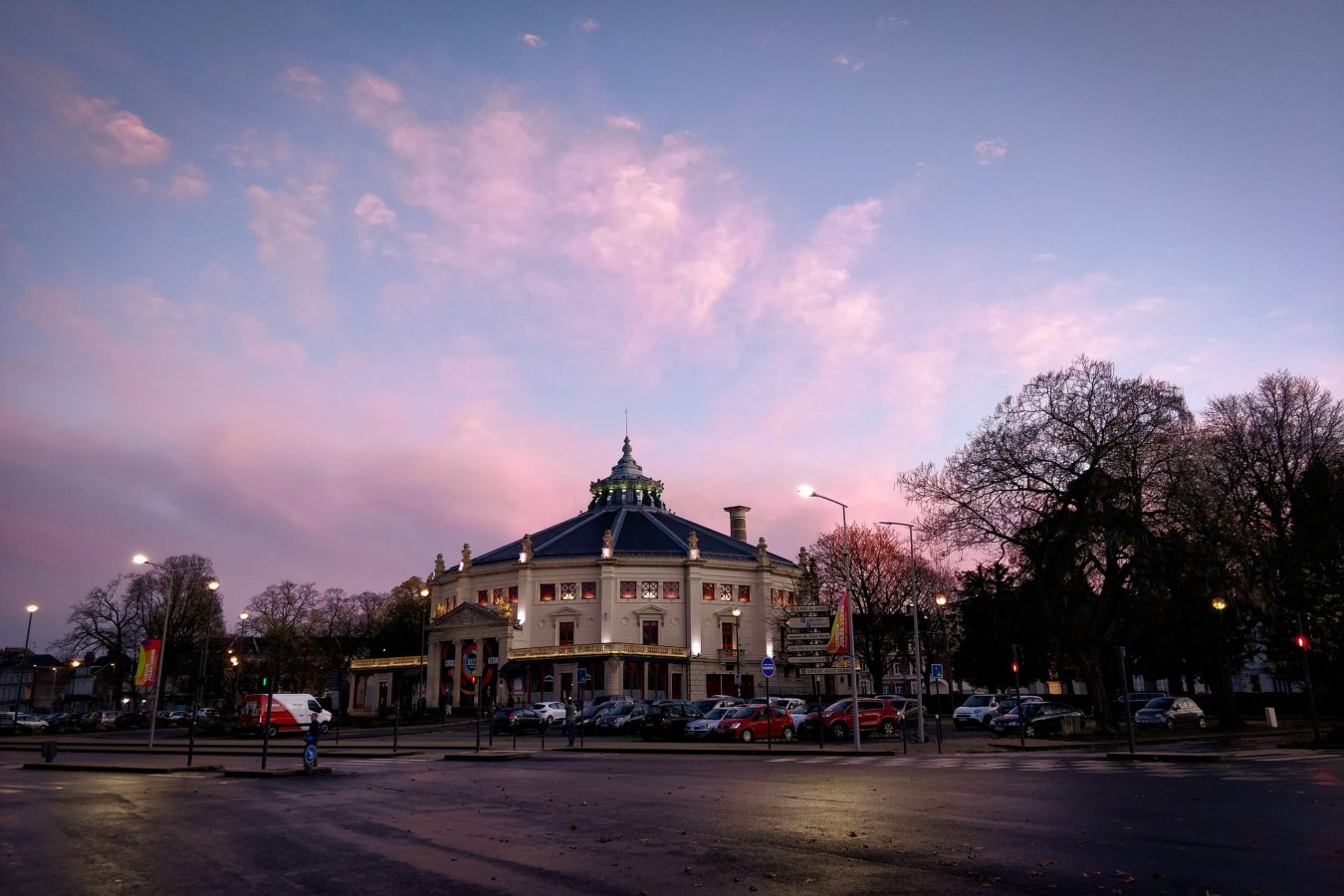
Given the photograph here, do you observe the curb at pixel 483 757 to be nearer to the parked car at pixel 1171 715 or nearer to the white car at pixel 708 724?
the white car at pixel 708 724

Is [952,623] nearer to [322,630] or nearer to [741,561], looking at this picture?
[741,561]

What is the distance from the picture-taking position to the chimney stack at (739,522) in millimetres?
116188

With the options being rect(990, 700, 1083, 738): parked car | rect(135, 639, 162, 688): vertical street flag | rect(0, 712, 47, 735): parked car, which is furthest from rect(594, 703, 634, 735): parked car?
rect(0, 712, 47, 735): parked car

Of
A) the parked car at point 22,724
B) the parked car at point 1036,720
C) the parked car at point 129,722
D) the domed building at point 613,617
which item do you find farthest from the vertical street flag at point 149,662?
the domed building at point 613,617

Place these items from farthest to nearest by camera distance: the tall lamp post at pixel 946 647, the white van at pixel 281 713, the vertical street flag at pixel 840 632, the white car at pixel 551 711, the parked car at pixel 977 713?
the tall lamp post at pixel 946 647
the white car at pixel 551 711
the white van at pixel 281 713
the parked car at pixel 977 713
the vertical street flag at pixel 840 632

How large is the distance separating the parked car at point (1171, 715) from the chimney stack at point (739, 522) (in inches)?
2847

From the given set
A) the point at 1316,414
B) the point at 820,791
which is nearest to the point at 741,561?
the point at 1316,414

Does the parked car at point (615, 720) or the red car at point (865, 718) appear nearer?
the red car at point (865, 718)

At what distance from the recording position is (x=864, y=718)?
40.5 m

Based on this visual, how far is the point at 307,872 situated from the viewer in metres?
9.73

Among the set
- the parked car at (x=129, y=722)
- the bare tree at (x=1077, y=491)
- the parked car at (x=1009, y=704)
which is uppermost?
the bare tree at (x=1077, y=491)

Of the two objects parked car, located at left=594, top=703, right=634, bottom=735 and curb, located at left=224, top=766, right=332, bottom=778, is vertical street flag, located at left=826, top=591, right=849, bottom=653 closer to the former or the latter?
curb, located at left=224, top=766, right=332, bottom=778

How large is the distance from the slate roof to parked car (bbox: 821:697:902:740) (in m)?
52.3

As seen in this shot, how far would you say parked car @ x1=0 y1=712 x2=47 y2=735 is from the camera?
62531 millimetres
